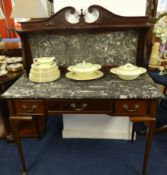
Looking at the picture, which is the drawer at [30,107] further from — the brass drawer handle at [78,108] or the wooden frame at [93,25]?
the wooden frame at [93,25]

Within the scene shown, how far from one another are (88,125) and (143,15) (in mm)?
1103

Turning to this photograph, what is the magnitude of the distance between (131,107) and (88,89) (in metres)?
0.30

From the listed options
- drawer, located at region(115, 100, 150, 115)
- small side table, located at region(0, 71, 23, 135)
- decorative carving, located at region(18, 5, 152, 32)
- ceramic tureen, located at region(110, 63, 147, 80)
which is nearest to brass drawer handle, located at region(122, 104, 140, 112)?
drawer, located at region(115, 100, 150, 115)

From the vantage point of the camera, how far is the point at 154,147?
178 cm

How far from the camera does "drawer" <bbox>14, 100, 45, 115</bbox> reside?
1204 millimetres

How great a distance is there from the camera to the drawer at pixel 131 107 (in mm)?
1148

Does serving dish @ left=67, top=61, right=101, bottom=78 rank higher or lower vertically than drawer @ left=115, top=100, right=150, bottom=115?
higher

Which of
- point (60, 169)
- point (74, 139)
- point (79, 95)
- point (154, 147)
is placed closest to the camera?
point (79, 95)

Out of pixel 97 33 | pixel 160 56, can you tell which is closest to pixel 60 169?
pixel 97 33

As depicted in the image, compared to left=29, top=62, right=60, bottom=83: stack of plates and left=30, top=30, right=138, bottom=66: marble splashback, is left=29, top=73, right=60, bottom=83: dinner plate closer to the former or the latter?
left=29, top=62, right=60, bottom=83: stack of plates

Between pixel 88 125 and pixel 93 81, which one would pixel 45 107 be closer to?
pixel 93 81

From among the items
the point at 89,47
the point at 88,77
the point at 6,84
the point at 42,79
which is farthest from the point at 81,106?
the point at 6,84

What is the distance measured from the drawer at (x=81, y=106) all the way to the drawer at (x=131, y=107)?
0.05m

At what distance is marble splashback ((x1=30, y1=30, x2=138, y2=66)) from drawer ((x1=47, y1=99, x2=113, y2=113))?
17.3 inches
